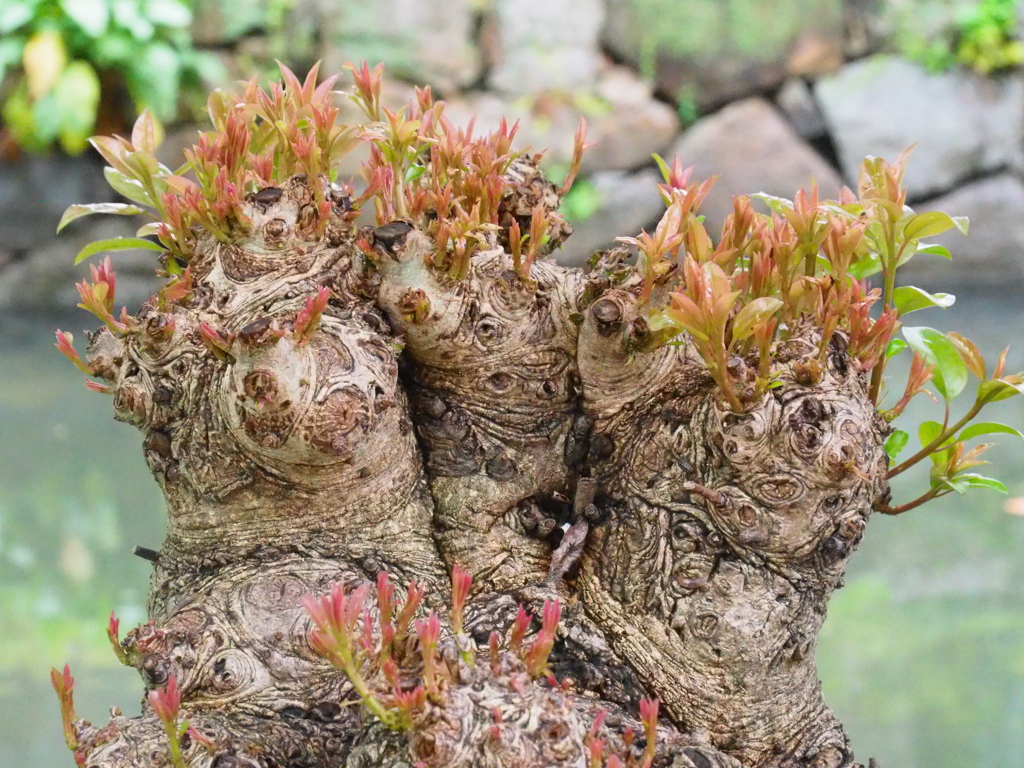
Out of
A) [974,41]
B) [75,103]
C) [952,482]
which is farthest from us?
[974,41]

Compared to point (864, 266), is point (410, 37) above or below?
below

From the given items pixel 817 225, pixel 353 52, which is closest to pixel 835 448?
pixel 817 225

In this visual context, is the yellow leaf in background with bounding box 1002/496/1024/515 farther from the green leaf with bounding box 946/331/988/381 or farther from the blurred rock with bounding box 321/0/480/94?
the blurred rock with bounding box 321/0/480/94

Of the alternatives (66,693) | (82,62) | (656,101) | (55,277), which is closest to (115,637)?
(66,693)

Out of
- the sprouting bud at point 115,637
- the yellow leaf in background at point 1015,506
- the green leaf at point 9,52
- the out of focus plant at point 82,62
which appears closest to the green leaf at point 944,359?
the sprouting bud at point 115,637

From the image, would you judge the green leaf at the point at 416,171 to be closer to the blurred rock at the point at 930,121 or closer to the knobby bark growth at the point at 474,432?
the knobby bark growth at the point at 474,432

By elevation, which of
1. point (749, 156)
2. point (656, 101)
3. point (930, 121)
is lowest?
point (749, 156)

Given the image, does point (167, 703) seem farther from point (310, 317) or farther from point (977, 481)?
point (977, 481)

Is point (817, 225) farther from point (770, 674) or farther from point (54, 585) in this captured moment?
point (54, 585)
